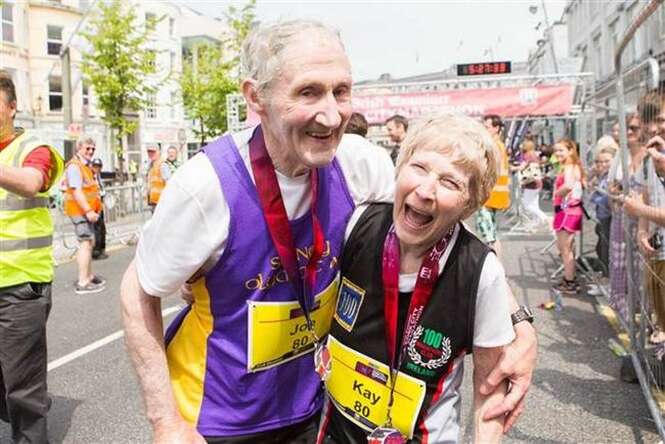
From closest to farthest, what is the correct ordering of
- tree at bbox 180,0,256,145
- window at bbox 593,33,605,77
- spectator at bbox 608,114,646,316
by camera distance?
spectator at bbox 608,114,646,316 < tree at bbox 180,0,256,145 < window at bbox 593,33,605,77

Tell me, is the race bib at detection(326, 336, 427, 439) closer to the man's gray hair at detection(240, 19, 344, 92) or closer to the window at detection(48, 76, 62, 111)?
the man's gray hair at detection(240, 19, 344, 92)

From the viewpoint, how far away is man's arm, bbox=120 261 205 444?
5.26 feet

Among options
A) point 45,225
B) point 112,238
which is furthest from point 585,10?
point 45,225

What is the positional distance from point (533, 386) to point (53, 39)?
122 ft

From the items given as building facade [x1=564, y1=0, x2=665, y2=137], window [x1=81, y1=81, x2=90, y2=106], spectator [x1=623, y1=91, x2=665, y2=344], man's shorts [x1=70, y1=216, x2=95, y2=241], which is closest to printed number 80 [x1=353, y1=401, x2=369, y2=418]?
spectator [x1=623, y1=91, x2=665, y2=344]

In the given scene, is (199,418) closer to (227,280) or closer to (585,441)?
(227,280)

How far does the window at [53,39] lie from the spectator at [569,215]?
34279 millimetres

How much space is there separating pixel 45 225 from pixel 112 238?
877cm

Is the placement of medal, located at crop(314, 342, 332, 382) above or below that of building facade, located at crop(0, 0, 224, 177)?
below

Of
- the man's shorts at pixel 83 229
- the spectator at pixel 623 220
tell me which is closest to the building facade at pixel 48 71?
the man's shorts at pixel 83 229

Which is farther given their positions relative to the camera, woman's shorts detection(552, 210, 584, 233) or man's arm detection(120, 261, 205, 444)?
woman's shorts detection(552, 210, 584, 233)

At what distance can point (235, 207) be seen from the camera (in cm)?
158

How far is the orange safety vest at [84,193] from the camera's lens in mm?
8172

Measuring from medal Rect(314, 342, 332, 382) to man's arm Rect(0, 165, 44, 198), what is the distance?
1.90 meters
